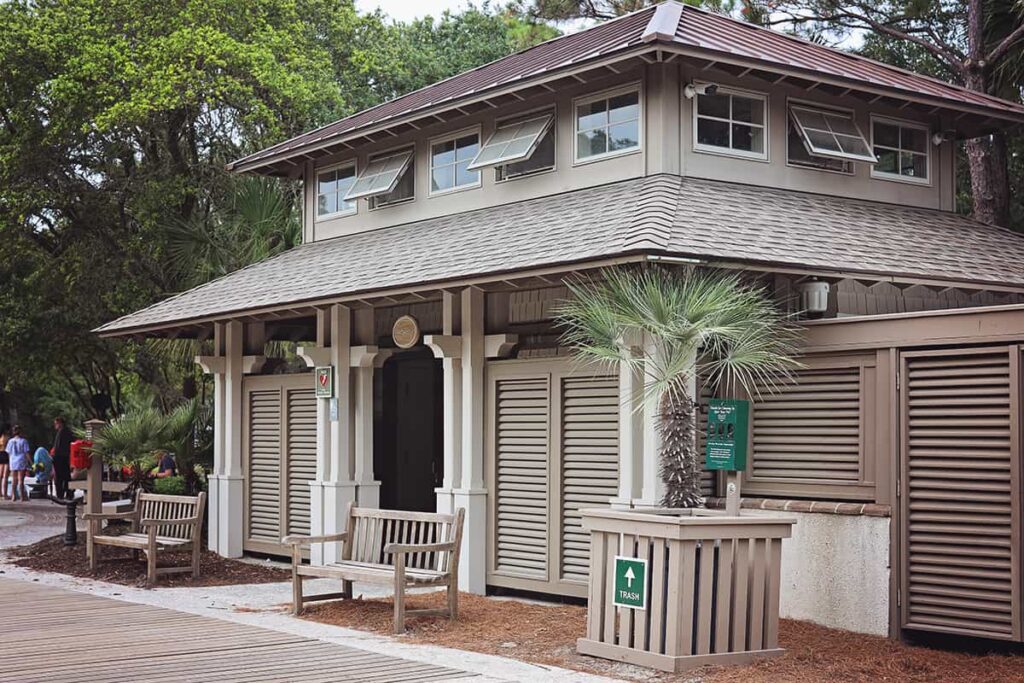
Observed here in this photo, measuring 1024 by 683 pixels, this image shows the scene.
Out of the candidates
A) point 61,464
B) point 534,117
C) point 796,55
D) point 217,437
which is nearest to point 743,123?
point 796,55

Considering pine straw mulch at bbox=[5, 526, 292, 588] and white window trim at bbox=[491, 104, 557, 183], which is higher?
white window trim at bbox=[491, 104, 557, 183]

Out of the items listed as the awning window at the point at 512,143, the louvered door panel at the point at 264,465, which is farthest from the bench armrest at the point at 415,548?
the louvered door panel at the point at 264,465

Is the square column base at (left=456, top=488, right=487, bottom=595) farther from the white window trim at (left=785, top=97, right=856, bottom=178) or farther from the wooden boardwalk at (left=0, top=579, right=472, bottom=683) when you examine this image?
the white window trim at (left=785, top=97, right=856, bottom=178)

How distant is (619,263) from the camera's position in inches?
420

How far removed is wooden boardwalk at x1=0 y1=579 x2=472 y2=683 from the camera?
28.3 feet

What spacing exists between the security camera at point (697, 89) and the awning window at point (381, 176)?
14.6 ft

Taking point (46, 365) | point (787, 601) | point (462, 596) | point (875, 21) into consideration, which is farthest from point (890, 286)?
point (46, 365)

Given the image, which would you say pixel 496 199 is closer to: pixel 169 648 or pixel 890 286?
pixel 890 286

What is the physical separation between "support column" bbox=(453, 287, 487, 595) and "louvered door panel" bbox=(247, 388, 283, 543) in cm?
422

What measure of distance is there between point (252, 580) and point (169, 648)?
5.04m

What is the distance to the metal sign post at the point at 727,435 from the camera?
34.6 ft

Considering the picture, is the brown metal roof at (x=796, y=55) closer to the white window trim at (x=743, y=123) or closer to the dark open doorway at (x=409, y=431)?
the white window trim at (x=743, y=123)

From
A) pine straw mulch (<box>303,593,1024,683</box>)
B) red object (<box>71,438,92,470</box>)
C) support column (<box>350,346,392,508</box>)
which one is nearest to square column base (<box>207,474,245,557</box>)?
red object (<box>71,438,92,470</box>)

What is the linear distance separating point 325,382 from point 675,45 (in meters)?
5.62
